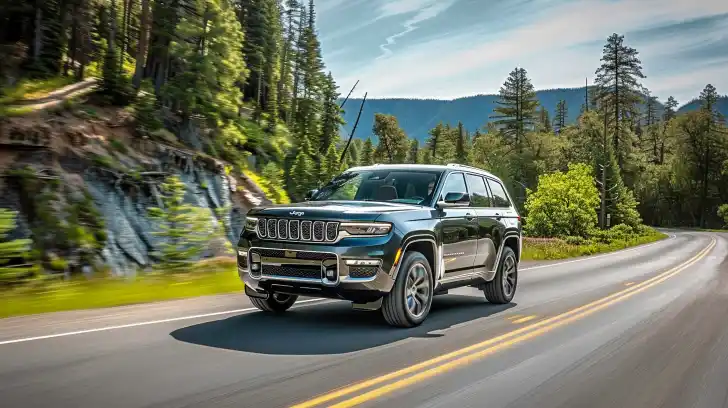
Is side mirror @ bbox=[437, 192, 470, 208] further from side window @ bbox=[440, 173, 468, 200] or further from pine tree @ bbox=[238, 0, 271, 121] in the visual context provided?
pine tree @ bbox=[238, 0, 271, 121]

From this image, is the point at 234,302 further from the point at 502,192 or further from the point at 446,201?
the point at 502,192

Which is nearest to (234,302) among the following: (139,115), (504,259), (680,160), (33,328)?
(33,328)

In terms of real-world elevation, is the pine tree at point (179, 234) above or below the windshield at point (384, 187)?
below

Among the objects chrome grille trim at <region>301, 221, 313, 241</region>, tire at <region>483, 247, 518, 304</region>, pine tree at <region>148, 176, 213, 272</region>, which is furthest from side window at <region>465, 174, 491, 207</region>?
pine tree at <region>148, 176, 213, 272</region>

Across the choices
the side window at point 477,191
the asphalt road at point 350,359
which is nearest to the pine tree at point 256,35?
the side window at point 477,191

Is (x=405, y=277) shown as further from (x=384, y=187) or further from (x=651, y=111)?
(x=651, y=111)

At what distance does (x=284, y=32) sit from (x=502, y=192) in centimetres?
6862

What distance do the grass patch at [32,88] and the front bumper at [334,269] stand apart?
25.5 metres

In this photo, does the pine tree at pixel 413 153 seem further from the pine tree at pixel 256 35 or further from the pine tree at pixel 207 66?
the pine tree at pixel 207 66

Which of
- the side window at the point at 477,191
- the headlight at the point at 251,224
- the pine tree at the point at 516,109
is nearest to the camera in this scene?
the headlight at the point at 251,224

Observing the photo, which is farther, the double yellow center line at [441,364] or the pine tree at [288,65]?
the pine tree at [288,65]

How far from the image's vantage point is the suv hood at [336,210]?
7.67m

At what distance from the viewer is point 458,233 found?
9336mm

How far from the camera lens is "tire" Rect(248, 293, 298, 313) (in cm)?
898
